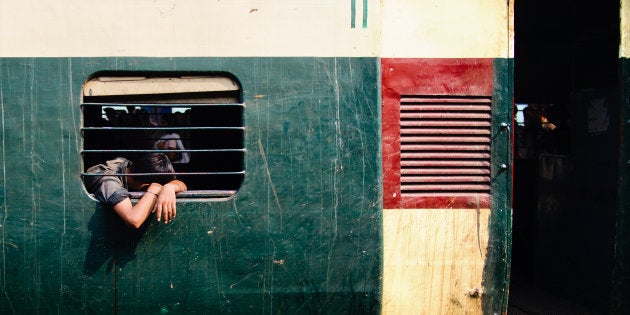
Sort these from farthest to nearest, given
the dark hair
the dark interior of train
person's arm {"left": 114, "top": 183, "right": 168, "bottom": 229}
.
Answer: the dark interior of train → the dark hair → person's arm {"left": 114, "top": 183, "right": 168, "bottom": 229}

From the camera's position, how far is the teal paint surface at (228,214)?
94.9 inches

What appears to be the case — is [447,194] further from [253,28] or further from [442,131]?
[253,28]

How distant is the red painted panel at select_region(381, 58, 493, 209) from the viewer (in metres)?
2.48

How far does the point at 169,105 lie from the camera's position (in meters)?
2.47

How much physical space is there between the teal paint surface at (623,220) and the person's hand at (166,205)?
231 cm

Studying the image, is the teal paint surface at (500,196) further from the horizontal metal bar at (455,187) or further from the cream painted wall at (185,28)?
the cream painted wall at (185,28)

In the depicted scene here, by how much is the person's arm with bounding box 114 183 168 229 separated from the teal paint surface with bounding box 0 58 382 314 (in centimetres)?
11

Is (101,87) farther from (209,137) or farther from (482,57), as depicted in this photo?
(482,57)

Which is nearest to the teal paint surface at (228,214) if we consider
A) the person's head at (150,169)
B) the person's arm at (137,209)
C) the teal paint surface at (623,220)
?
the person's arm at (137,209)

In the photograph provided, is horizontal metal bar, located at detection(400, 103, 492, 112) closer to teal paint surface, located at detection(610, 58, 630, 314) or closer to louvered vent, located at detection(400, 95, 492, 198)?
louvered vent, located at detection(400, 95, 492, 198)

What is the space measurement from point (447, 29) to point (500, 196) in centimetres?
91

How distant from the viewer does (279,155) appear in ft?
8.05

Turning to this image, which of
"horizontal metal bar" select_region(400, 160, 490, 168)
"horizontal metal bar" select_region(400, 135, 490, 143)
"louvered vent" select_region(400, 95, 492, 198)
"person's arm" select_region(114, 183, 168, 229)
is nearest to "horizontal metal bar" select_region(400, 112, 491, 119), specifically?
"louvered vent" select_region(400, 95, 492, 198)

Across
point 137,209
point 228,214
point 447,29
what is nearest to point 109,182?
point 137,209
